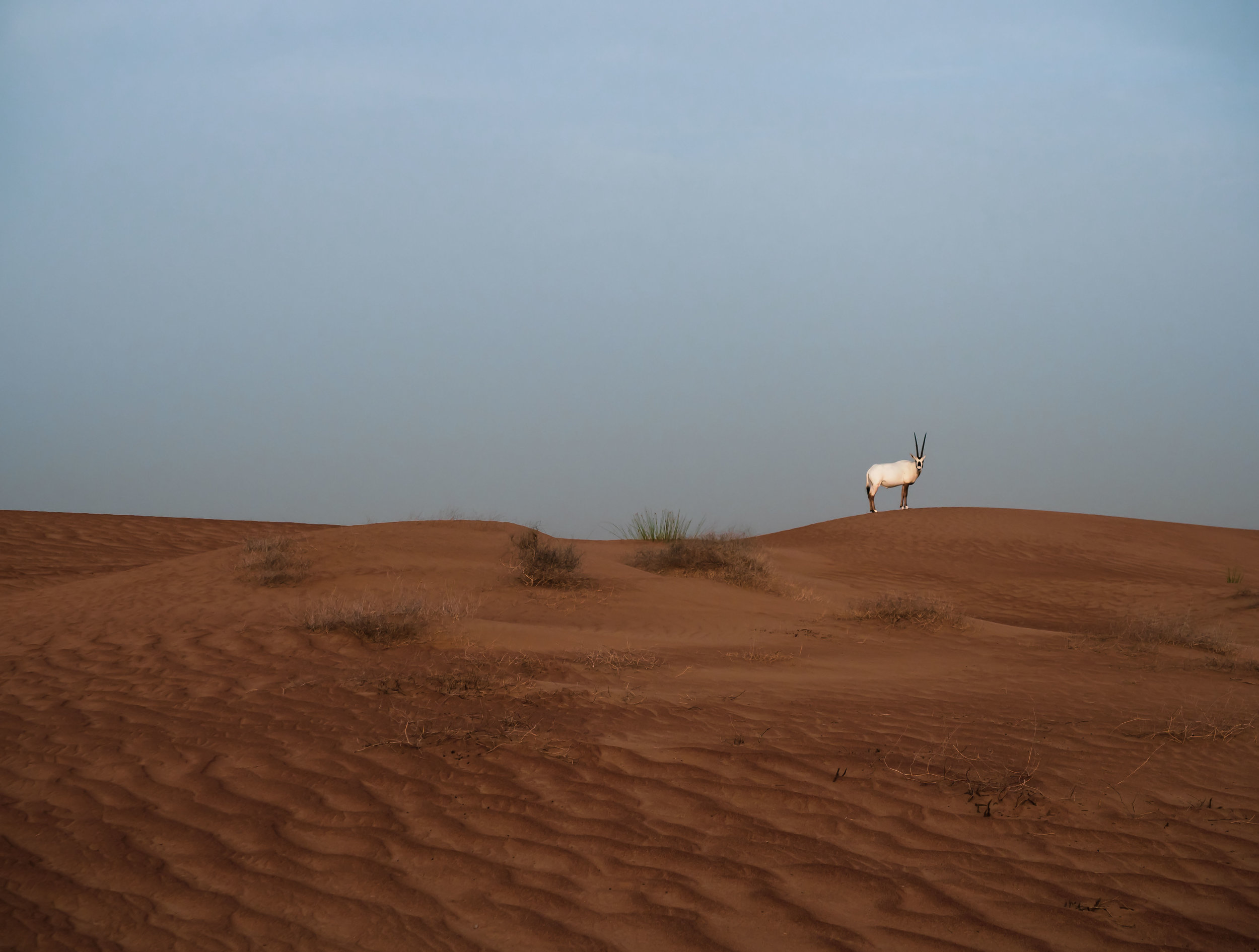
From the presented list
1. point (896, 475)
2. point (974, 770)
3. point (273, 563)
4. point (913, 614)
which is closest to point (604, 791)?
point (974, 770)

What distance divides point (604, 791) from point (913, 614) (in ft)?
25.3

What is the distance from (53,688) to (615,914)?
17.5ft

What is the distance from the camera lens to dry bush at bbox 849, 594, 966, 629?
34.7 feet

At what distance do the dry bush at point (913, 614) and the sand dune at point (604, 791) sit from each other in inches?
51.2

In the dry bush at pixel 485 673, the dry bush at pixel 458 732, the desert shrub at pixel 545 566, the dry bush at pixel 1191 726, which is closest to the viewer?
the dry bush at pixel 458 732

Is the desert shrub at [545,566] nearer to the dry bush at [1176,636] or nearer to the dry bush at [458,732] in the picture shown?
the dry bush at [458,732]

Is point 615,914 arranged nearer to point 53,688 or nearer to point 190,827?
point 190,827

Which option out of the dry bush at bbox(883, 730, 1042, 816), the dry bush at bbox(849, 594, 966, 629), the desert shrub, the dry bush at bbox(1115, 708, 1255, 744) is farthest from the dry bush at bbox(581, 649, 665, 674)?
the dry bush at bbox(849, 594, 966, 629)

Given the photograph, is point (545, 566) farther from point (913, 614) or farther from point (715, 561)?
point (913, 614)

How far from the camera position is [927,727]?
17.3 feet

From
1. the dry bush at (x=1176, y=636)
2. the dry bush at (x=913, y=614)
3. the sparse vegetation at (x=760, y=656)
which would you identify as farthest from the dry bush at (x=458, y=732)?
the dry bush at (x=1176, y=636)

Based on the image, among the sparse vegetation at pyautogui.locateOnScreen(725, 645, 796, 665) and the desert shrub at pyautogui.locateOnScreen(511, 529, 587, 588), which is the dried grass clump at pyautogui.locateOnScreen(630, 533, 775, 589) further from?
the sparse vegetation at pyautogui.locateOnScreen(725, 645, 796, 665)

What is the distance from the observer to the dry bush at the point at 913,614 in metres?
10.6

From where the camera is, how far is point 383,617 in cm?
762
